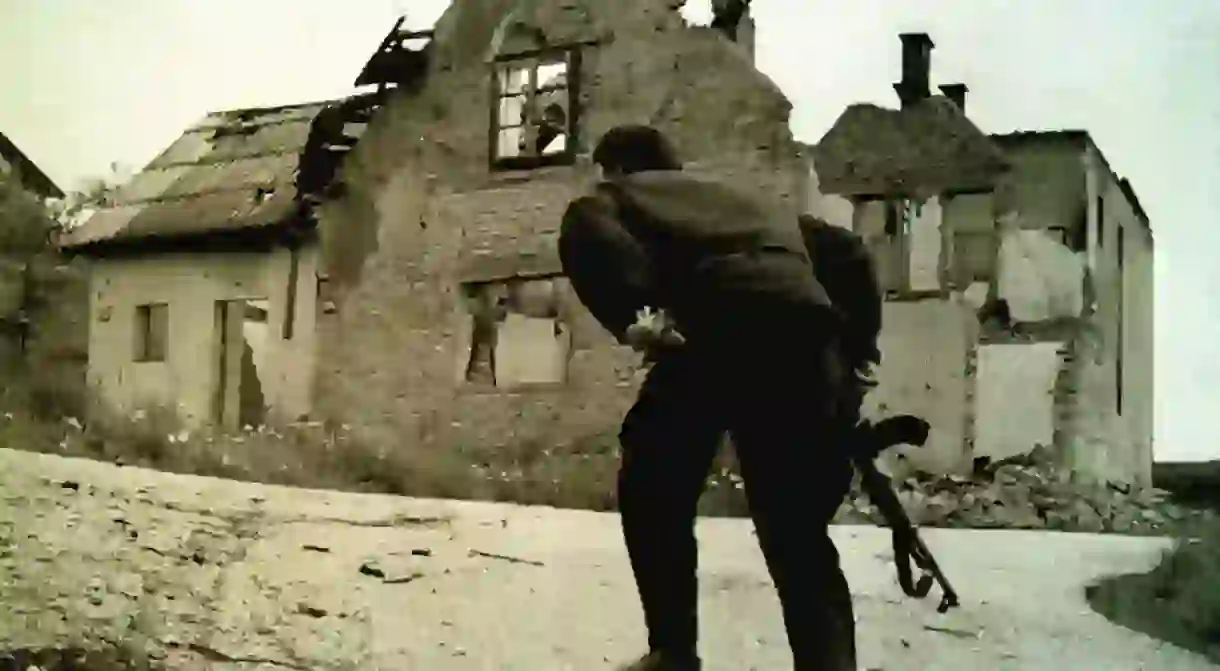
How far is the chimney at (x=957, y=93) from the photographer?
2848mm

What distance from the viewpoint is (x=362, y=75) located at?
3389 millimetres

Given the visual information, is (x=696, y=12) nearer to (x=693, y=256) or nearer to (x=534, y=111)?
(x=534, y=111)

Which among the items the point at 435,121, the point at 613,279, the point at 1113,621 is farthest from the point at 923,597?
the point at 435,121

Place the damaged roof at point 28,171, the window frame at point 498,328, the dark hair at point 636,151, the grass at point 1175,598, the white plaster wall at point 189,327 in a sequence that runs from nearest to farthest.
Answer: the grass at point 1175,598
the dark hair at point 636,151
the window frame at point 498,328
the white plaster wall at point 189,327
the damaged roof at point 28,171

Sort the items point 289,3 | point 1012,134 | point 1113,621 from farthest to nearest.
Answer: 1. point 289,3
2. point 1012,134
3. point 1113,621

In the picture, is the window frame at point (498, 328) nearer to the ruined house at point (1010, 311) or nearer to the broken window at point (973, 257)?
the ruined house at point (1010, 311)

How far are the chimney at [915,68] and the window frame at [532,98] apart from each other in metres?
0.68

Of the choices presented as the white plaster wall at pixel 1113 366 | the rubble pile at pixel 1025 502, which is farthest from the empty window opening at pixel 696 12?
Answer: the rubble pile at pixel 1025 502

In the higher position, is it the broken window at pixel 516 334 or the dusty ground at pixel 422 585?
the broken window at pixel 516 334

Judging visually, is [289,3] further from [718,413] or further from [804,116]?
[718,413]

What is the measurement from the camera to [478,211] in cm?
316

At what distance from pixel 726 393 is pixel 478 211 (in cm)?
80

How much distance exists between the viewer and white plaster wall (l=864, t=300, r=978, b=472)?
8.91 feet

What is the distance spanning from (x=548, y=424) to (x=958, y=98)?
42.4 inches
